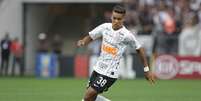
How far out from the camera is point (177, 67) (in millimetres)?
29984

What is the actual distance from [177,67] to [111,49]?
16580mm

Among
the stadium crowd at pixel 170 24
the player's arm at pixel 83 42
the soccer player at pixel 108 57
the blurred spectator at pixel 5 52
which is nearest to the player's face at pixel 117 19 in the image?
the soccer player at pixel 108 57

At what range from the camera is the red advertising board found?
29.8 m

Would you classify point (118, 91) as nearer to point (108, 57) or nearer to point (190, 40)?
point (190, 40)

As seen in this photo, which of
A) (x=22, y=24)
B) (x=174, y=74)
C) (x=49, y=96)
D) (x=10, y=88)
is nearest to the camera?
(x=49, y=96)

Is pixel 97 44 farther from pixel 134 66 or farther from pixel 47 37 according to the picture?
pixel 47 37

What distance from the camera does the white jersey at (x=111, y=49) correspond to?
537 inches

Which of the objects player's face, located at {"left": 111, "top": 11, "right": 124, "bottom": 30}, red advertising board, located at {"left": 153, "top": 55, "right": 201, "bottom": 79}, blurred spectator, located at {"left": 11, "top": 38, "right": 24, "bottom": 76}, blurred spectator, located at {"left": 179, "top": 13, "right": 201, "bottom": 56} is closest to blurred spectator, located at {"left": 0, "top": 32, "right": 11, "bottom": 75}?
blurred spectator, located at {"left": 11, "top": 38, "right": 24, "bottom": 76}

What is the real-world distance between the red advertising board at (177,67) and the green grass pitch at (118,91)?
Answer: 56.6 inches

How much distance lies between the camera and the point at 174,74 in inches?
1177

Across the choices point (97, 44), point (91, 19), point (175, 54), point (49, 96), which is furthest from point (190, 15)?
point (49, 96)

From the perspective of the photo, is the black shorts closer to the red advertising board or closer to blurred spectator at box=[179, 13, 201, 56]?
the red advertising board

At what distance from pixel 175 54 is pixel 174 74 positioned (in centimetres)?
95

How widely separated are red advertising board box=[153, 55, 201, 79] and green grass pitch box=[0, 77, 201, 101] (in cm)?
144
